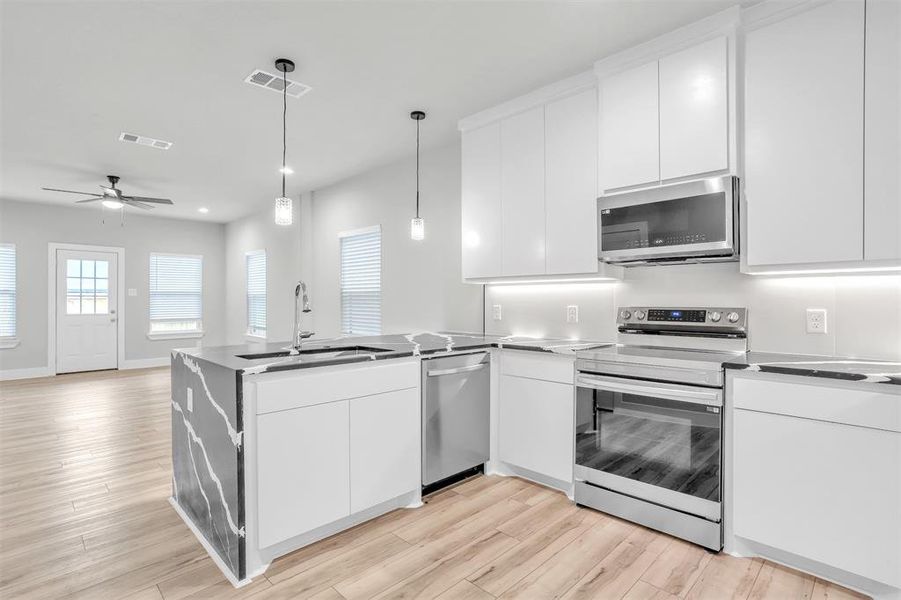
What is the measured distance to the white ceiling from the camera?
93.7 inches

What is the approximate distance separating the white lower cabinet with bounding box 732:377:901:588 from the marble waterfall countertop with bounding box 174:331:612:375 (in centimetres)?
100

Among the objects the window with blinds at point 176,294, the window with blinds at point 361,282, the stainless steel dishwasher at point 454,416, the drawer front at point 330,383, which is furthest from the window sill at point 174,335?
the drawer front at point 330,383

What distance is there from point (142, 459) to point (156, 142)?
2.87 metres

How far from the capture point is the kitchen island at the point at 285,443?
2.02 metres

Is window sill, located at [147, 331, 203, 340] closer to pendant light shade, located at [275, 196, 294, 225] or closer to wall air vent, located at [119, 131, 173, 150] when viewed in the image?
wall air vent, located at [119, 131, 173, 150]

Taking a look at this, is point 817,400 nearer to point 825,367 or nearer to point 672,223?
point 825,367

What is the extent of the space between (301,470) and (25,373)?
7.61m

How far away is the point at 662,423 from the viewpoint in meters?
2.34

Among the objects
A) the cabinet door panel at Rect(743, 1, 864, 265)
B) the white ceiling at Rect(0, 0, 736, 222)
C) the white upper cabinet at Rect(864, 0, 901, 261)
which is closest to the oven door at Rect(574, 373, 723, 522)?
the cabinet door panel at Rect(743, 1, 864, 265)

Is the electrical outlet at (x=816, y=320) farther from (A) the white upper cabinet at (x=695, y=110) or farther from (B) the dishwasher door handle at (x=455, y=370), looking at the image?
(B) the dishwasher door handle at (x=455, y=370)

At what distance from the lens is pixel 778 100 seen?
224cm

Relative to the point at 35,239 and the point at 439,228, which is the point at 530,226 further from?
the point at 35,239

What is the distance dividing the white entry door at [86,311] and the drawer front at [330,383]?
751cm

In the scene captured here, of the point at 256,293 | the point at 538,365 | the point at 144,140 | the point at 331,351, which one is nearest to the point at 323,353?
the point at 331,351
